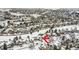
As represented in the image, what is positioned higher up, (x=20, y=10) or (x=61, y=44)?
(x=20, y=10)

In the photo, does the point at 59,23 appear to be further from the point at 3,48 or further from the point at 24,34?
the point at 3,48

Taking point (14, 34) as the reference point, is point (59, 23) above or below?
above

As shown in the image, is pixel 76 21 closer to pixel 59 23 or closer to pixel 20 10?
pixel 59 23

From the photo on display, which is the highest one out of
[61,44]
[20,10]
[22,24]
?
[20,10]

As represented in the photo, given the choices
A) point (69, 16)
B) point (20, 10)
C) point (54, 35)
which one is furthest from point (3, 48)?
point (69, 16)

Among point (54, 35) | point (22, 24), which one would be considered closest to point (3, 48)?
point (22, 24)
